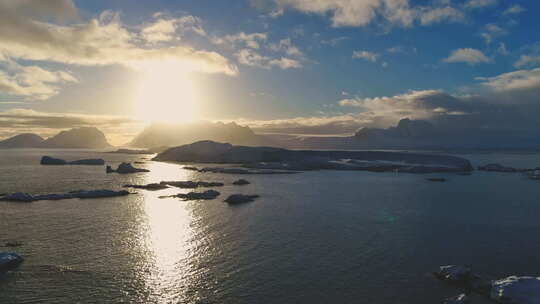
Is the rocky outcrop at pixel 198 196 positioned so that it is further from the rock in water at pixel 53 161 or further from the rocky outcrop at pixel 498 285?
the rock in water at pixel 53 161

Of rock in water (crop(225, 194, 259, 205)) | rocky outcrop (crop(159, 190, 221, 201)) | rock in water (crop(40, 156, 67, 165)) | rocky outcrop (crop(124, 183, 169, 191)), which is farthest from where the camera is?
rock in water (crop(40, 156, 67, 165))

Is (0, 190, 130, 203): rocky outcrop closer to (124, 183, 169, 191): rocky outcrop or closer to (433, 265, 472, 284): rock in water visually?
(124, 183, 169, 191): rocky outcrop

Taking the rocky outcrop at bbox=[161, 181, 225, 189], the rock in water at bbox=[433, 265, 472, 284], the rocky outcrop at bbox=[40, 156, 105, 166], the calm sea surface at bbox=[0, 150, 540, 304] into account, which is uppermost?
the rocky outcrop at bbox=[40, 156, 105, 166]

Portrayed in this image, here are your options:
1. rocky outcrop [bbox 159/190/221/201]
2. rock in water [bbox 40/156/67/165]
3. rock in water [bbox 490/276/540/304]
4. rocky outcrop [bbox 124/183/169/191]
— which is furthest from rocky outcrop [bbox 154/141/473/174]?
rock in water [bbox 490/276/540/304]

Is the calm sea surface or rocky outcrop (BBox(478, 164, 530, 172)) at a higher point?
rocky outcrop (BBox(478, 164, 530, 172))

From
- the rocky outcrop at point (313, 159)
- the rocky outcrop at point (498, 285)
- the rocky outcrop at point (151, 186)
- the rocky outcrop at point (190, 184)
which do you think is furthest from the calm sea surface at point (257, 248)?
the rocky outcrop at point (313, 159)

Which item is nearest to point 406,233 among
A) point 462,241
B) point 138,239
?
point 462,241

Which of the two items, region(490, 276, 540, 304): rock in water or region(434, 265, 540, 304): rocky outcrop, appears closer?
region(490, 276, 540, 304): rock in water
